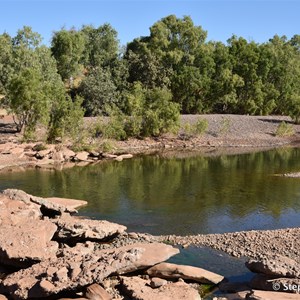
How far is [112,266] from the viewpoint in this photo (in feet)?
51.9

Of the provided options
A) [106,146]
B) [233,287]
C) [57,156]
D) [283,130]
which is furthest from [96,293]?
[283,130]

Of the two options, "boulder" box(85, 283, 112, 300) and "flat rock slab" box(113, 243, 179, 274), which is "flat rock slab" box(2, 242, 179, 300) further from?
"boulder" box(85, 283, 112, 300)

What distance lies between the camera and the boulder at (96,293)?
49.3 feet

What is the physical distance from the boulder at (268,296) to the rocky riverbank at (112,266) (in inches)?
1.2

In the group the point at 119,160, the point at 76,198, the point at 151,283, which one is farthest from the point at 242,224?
the point at 119,160

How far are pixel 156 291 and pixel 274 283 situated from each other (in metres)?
4.17

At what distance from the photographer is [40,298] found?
A: 1507 centimetres

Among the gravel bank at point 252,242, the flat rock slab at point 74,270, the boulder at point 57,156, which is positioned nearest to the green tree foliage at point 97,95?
the boulder at point 57,156

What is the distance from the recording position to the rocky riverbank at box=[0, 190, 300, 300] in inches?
595

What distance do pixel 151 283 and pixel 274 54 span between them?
3052 inches

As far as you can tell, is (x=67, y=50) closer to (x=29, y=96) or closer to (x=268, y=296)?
(x=29, y=96)

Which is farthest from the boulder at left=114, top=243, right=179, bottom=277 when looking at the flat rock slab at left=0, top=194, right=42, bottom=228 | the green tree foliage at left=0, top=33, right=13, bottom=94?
the green tree foliage at left=0, top=33, right=13, bottom=94

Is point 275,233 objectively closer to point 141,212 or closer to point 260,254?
point 260,254

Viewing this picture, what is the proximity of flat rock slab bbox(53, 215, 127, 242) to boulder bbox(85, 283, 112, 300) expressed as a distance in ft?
18.5
